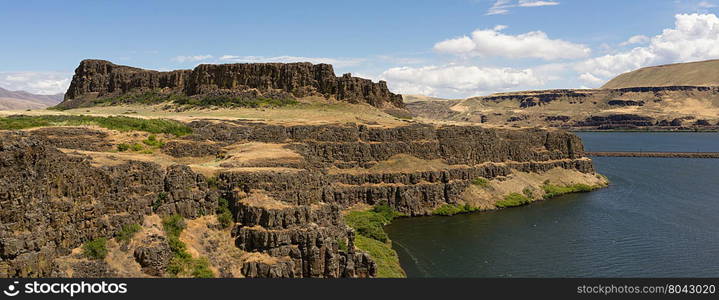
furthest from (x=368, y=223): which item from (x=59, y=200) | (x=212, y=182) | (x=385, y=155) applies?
(x=59, y=200)

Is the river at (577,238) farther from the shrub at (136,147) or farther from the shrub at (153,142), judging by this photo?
the shrub at (136,147)

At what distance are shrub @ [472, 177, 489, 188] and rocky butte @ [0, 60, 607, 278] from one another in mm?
281

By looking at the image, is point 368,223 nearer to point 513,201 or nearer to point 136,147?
point 136,147

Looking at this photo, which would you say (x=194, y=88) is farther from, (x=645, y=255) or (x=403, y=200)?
A: (x=645, y=255)

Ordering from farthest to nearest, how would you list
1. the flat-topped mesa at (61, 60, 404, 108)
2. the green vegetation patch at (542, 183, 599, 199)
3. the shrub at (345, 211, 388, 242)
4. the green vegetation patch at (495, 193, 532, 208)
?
1. the flat-topped mesa at (61, 60, 404, 108)
2. the green vegetation patch at (542, 183, 599, 199)
3. the green vegetation patch at (495, 193, 532, 208)
4. the shrub at (345, 211, 388, 242)

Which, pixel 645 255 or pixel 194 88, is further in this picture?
pixel 194 88

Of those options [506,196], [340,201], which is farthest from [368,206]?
[506,196]

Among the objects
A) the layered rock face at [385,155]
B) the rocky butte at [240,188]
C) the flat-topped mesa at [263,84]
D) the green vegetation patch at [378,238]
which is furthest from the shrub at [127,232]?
the flat-topped mesa at [263,84]

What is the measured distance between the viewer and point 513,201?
121 m

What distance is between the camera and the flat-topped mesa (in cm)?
16200

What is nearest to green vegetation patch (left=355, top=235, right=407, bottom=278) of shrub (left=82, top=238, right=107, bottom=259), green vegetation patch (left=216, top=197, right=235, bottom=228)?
green vegetation patch (left=216, top=197, right=235, bottom=228)

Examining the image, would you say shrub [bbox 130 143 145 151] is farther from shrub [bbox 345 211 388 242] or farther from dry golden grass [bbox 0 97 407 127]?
dry golden grass [bbox 0 97 407 127]

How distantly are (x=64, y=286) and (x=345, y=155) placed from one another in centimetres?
8308

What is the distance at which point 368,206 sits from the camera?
10812 cm
